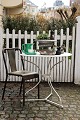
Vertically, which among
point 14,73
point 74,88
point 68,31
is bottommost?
point 74,88

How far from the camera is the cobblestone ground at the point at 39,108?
11.7ft

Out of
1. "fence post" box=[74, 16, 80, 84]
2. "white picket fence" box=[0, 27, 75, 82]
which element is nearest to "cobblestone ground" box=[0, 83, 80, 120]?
"fence post" box=[74, 16, 80, 84]

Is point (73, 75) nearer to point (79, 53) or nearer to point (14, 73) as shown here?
point (79, 53)

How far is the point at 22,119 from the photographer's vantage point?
347 cm

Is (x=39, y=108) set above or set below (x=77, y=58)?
below

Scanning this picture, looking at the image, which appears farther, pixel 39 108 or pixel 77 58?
pixel 77 58

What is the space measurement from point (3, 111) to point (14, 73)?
721 millimetres

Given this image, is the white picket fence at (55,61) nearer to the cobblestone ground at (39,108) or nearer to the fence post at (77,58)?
the fence post at (77,58)

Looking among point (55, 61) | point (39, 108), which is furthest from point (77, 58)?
point (39, 108)

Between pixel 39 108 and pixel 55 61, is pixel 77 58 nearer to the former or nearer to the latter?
pixel 55 61

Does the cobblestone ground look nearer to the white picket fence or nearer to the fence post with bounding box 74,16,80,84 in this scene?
the fence post with bounding box 74,16,80,84

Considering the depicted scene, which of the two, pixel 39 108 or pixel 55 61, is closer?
pixel 39 108

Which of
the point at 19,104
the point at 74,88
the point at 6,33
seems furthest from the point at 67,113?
the point at 6,33

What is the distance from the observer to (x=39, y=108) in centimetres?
393
